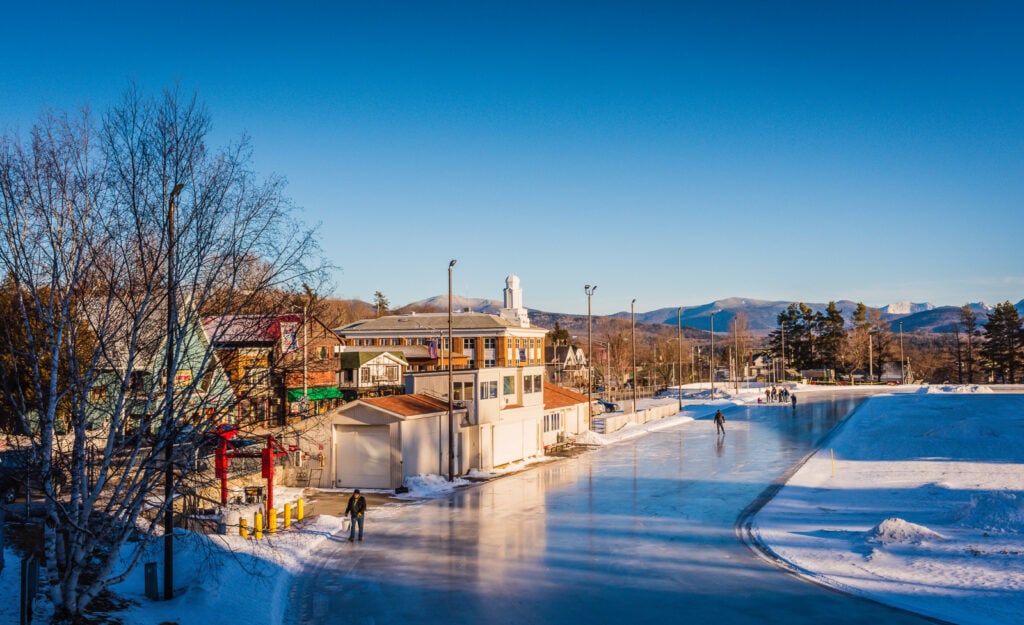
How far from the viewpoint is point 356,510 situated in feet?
71.5

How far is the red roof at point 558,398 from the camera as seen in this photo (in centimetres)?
4617

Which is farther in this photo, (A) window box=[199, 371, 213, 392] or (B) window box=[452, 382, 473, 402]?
(B) window box=[452, 382, 473, 402]

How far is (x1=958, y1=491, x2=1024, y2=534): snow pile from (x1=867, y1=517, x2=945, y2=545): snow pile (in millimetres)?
1978

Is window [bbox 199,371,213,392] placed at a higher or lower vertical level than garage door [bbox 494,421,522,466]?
higher

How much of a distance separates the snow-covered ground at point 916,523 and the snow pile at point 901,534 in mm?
26

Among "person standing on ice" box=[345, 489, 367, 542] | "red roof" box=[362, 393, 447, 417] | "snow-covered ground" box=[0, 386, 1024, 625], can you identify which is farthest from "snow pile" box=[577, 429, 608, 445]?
"person standing on ice" box=[345, 489, 367, 542]

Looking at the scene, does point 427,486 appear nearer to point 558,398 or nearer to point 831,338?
point 558,398

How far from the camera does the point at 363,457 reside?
101 ft

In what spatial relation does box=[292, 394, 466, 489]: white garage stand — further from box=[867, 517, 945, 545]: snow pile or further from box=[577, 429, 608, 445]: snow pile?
box=[577, 429, 608, 445]: snow pile

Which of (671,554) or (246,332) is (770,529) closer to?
(671,554)

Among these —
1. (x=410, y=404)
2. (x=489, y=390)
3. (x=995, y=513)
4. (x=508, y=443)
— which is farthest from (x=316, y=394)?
(x=995, y=513)

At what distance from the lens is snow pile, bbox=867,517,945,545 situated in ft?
65.1

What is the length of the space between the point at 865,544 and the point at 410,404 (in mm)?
18857

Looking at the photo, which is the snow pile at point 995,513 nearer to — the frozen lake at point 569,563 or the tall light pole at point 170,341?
the frozen lake at point 569,563
